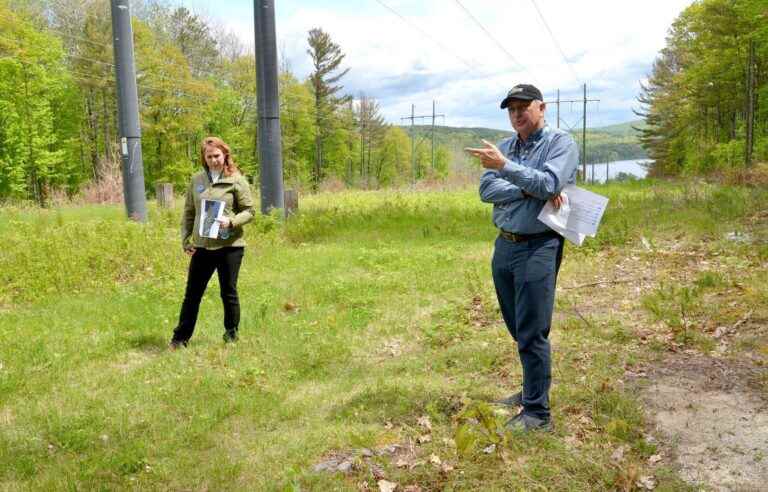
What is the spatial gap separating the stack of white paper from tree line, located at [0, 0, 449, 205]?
25.8 m

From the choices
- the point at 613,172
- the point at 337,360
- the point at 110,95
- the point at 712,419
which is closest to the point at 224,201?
the point at 337,360

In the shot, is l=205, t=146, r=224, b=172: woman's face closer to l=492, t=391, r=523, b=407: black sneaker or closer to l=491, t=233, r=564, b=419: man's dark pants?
l=491, t=233, r=564, b=419: man's dark pants

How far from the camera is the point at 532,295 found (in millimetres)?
3609

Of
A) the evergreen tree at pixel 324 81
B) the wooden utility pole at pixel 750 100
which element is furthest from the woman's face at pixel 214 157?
the evergreen tree at pixel 324 81

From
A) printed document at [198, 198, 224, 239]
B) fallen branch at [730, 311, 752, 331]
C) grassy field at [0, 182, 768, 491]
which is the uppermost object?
printed document at [198, 198, 224, 239]

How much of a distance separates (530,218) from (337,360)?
2.98 metres

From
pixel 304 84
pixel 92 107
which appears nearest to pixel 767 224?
pixel 92 107

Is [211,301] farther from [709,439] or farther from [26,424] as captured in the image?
[709,439]

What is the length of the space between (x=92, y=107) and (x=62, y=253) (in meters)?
36.5

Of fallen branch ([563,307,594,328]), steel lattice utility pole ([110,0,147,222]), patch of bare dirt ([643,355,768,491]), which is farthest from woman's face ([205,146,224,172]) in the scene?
steel lattice utility pole ([110,0,147,222])

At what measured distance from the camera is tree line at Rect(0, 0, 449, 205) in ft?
106

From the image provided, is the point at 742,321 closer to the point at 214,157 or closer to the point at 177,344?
the point at 214,157

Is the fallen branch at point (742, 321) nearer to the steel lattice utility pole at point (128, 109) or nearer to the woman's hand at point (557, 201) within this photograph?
the woman's hand at point (557, 201)

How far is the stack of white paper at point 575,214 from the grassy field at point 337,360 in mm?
1210
